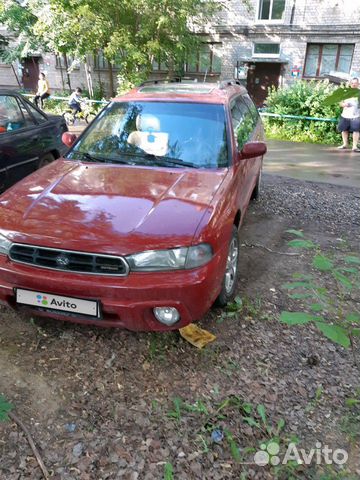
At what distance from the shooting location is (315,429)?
2.36 metres

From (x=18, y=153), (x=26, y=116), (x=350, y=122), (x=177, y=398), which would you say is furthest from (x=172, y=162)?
(x=350, y=122)

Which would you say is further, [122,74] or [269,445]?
[122,74]

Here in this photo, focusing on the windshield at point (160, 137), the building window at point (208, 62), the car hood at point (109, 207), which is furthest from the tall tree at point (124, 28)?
the car hood at point (109, 207)

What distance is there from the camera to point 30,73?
81.4 feet

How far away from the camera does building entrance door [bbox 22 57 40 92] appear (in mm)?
24359

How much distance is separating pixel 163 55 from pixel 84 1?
131 inches

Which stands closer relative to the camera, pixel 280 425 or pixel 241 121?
pixel 280 425

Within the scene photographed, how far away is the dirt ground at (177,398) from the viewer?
2.14m

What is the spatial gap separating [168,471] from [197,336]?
3.48 ft

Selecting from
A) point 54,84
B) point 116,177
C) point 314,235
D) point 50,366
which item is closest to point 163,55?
point 54,84

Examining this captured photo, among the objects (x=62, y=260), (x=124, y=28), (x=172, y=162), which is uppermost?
(x=124, y=28)

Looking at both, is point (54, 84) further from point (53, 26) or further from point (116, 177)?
point (116, 177)

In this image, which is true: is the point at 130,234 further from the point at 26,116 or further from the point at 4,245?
the point at 26,116

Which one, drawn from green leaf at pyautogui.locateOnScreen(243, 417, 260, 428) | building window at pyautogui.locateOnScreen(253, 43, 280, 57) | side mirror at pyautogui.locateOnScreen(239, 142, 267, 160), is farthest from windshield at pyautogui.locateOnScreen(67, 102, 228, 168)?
building window at pyautogui.locateOnScreen(253, 43, 280, 57)
